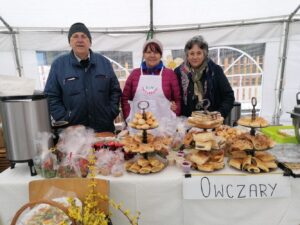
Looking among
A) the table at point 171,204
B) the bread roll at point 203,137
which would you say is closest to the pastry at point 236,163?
the table at point 171,204

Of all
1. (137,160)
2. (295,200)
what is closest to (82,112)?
(137,160)

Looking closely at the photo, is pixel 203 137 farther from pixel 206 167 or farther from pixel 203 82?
pixel 203 82

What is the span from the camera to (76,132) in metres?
1.17

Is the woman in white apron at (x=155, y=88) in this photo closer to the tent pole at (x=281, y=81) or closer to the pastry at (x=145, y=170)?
the pastry at (x=145, y=170)

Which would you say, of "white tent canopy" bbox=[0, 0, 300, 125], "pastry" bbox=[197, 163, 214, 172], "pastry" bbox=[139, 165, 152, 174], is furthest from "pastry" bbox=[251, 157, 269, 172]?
"white tent canopy" bbox=[0, 0, 300, 125]

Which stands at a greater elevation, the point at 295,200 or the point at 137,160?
the point at 137,160

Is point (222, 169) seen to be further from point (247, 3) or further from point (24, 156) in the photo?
point (247, 3)

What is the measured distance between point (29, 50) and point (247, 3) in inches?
112

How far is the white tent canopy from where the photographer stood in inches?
102

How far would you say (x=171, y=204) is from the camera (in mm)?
1010

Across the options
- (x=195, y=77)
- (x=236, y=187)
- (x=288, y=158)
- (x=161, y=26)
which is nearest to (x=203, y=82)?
(x=195, y=77)

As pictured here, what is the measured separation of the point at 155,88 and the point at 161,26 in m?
1.60

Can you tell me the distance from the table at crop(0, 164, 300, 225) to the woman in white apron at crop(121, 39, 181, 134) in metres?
0.81

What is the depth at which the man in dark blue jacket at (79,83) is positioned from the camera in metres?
1.63
